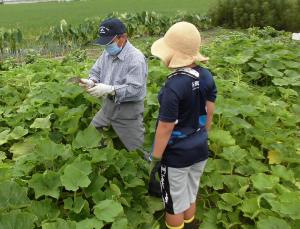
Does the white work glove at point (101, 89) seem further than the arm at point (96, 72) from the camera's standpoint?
No

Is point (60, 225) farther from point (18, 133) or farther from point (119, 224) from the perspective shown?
point (18, 133)

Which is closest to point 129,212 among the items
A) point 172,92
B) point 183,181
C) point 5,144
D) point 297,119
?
point 183,181

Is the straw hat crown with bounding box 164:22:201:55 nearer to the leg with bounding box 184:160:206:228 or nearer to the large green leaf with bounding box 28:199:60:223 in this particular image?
the leg with bounding box 184:160:206:228

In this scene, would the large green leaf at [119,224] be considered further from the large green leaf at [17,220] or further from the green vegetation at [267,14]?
the green vegetation at [267,14]

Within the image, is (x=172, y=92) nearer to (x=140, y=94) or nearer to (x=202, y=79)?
(x=202, y=79)

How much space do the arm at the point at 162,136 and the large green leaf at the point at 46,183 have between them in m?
0.83

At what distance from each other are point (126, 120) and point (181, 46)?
1.29 meters

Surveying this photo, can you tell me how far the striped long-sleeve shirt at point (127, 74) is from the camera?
11.3 ft

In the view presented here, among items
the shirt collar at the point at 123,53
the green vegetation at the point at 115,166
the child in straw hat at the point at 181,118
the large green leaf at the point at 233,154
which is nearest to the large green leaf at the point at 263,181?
the green vegetation at the point at 115,166

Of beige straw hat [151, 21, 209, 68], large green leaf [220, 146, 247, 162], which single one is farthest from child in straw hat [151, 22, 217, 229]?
large green leaf [220, 146, 247, 162]

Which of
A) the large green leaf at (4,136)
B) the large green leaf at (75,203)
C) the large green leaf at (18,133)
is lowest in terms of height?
the large green leaf at (4,136)

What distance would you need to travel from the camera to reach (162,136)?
2676 millimetres

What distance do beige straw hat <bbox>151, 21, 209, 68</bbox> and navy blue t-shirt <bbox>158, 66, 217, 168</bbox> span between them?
9 centimetres

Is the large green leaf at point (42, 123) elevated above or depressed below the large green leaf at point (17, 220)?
below
